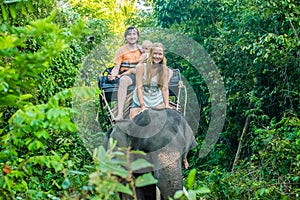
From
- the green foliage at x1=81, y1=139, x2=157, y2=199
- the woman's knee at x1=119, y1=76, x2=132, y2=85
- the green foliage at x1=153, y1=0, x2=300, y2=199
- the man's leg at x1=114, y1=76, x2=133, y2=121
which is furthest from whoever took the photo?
the green foliage at x1=153, y1=0, x2=300, y2=199

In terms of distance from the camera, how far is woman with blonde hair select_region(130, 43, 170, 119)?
617cm

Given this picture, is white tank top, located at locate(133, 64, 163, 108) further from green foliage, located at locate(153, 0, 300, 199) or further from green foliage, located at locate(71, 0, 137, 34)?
green foliage, located at locate(71, 0, 137, 34)

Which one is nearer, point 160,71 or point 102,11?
point 160,71

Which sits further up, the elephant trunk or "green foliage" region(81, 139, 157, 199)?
"green foliage" region(81, 139, 157, 199)

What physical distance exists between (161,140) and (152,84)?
777 mm

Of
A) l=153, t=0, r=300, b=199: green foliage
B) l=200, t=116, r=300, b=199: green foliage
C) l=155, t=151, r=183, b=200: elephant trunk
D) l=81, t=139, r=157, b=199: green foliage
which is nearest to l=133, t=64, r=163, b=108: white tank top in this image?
l=155, t=151, r=183, b=200: elephant trunk

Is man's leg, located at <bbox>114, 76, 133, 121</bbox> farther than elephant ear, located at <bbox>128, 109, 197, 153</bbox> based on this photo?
Yes

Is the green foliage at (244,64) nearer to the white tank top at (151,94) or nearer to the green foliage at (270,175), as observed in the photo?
the green foliage at (270,175)

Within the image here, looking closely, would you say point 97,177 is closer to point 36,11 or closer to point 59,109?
point 59,109

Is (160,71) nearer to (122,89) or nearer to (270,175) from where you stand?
(122,89)

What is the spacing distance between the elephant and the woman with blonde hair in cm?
30

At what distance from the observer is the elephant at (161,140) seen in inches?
211

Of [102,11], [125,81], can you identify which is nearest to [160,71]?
[125,81]

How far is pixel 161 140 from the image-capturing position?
5.67m
